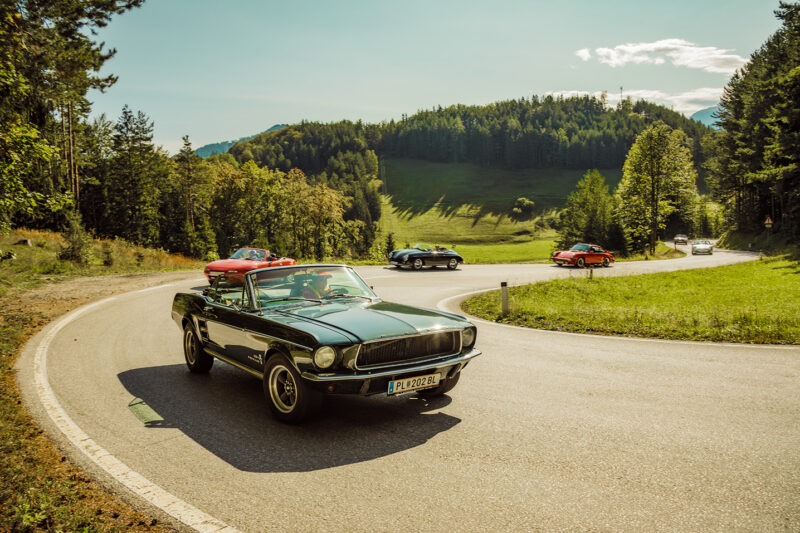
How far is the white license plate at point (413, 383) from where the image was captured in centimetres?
470

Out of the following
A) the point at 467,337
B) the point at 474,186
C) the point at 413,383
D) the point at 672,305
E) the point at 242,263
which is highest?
the point at 474,186

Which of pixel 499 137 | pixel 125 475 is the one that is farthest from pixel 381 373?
pixel 499 137

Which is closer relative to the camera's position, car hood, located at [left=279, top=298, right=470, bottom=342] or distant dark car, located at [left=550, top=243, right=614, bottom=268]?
car hood, located at [left=279, top=298, right=470, bottom=342]

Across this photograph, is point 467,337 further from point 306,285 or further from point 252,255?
point 252,255

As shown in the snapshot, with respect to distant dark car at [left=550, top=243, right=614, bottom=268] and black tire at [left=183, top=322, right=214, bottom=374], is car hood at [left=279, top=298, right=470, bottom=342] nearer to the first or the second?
black tire at [left=183, top=322, right=214, bottom=374]

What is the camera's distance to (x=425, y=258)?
28328 mm

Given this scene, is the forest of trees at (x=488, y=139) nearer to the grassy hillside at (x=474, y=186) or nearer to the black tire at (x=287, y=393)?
the grassy hillside at (x=474, y=186)

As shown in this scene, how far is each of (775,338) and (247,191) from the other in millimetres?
58416

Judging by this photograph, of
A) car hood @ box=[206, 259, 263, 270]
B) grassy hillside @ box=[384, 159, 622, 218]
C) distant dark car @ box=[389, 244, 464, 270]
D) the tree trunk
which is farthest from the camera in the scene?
grassy hillside @ box=[384, 159, 622, 218]

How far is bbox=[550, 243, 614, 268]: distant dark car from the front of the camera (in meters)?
31.8

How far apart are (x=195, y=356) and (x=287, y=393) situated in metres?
2.66

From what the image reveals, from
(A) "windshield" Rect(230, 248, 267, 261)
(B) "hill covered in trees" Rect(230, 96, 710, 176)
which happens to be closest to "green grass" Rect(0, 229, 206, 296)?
(A) "windshield" Rect(230, 248, 267, 261)

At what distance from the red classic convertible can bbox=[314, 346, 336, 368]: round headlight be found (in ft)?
40.5

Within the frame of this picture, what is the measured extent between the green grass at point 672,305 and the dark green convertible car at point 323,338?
20.9ft
